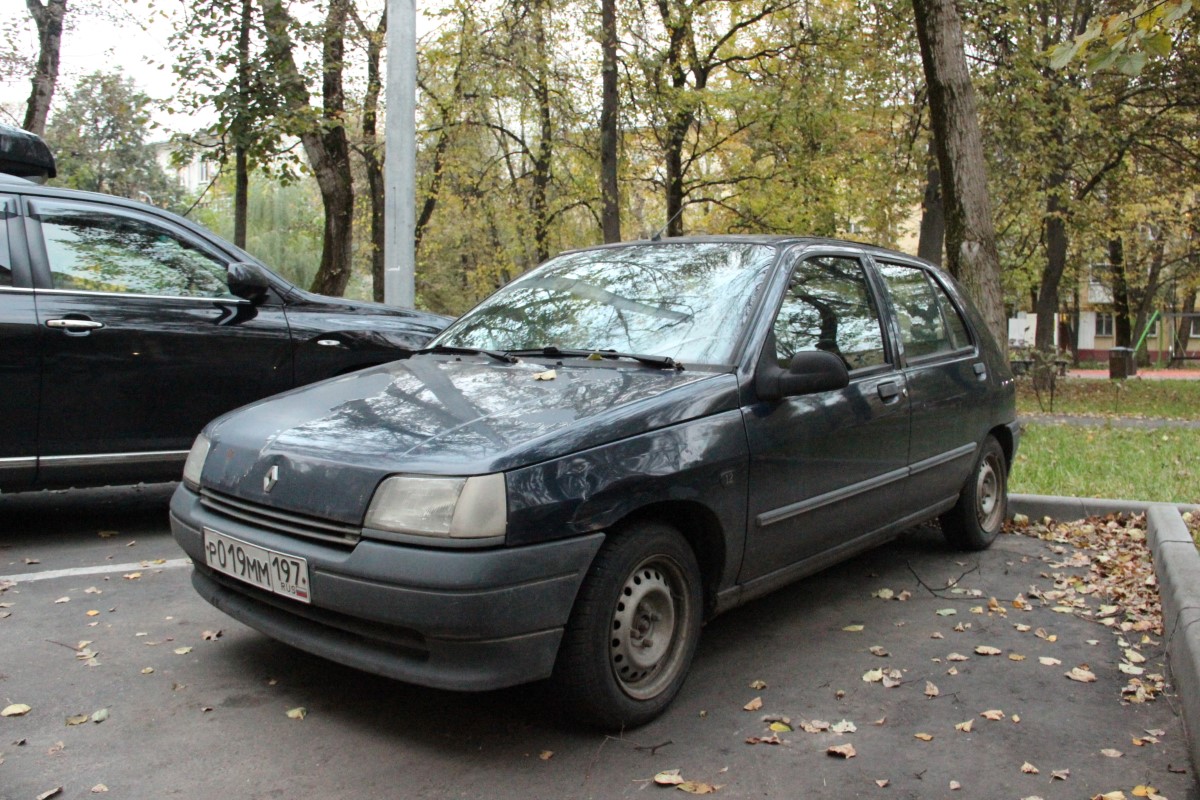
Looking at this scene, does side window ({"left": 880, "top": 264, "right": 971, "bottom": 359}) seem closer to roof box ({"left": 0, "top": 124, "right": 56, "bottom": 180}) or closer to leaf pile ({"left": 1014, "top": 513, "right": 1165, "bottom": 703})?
leaf pile ({"left": 1014, "top": 513, "right": 1165, "bottom": 703})

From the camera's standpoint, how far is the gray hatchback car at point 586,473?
2.77 m

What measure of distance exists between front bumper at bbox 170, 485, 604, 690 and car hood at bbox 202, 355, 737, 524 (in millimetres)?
191

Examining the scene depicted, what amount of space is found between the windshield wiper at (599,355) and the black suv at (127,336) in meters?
2.22

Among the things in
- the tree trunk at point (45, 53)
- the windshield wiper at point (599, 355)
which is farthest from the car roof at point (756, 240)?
the tree trunk at point (45, 53)

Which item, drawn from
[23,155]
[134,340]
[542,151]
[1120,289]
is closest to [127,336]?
[134,340]

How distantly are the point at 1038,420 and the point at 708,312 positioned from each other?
36.2 ft

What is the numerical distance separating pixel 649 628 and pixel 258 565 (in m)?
1.26

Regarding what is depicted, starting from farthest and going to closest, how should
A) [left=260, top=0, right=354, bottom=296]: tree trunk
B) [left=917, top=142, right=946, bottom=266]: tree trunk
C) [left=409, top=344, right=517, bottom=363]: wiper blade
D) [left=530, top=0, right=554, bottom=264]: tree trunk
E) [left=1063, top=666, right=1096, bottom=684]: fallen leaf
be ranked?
1. [left=917, top=142, right=946, bottom=266]: tree trunk
2. [left=530, top=0, right=554, bottom=264]: tree trunk
3. [left=260, top=0, right=354, bottom=296]: tree trunk
4. [left=409, top=344, right=517, bottom=363]: wiper blade
5. [left=1063, top=666, right=1096, bottom=684]: fallen leaf

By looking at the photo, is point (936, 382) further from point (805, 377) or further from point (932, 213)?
point (932, 213)

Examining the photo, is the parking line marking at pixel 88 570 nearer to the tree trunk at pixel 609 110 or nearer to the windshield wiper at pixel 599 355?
the windshield wiper at pixel 599 355

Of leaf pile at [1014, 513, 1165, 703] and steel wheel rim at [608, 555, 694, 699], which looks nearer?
steel wheel rim at [608, 555, 694, 699]

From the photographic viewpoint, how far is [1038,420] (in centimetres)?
1338

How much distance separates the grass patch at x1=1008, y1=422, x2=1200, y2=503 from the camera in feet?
22.8

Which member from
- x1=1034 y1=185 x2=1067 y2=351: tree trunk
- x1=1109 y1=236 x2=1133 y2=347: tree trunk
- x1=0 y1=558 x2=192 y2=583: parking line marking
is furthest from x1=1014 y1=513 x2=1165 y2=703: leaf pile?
x1=1109 y1=236 x2=1133 y2=347: tree trunk
